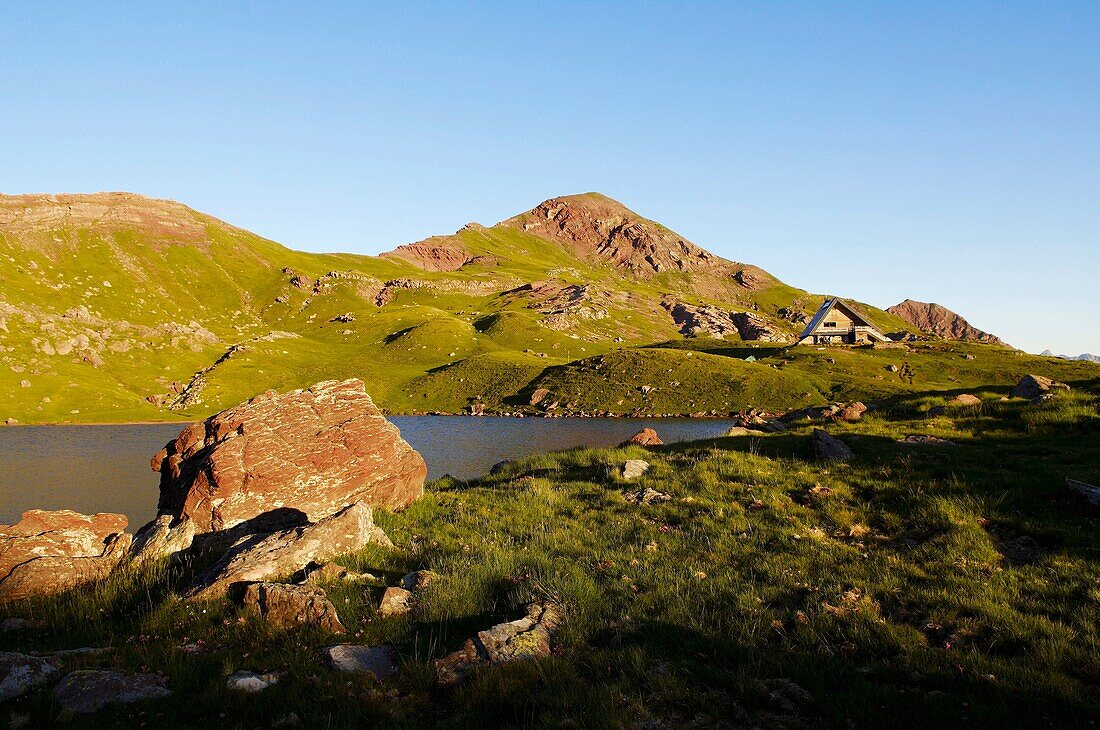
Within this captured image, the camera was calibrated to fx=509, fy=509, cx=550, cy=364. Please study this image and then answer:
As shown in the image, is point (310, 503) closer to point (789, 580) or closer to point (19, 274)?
point (789, 580)

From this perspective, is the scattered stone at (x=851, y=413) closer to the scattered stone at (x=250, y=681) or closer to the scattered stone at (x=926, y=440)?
the scattered stone at (x=926, y=440)

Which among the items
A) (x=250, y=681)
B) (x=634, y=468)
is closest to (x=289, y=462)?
(x=250, y=681)

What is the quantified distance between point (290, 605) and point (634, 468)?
541 inches

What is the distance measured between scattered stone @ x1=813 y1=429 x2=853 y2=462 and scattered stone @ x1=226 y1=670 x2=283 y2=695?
62.6 ft

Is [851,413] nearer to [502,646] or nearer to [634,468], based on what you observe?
[634,468]

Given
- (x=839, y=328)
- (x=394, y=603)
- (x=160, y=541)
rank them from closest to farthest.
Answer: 1. (x=394, y=603)
2. (x=160, y=541)
3. (x=839, y=328)

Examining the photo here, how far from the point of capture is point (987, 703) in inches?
276

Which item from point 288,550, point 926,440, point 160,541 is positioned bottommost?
point 160,541

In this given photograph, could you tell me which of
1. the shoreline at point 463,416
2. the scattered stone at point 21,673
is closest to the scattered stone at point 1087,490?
the scattered stone at point 21,673

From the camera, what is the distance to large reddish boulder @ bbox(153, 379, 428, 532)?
1809 centimetres

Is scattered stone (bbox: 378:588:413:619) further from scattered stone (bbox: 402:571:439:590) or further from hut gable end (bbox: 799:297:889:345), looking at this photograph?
hut gable end (bbox: 799:297:889:345)

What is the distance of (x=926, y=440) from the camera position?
21.1 m

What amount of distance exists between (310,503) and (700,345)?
17045cm

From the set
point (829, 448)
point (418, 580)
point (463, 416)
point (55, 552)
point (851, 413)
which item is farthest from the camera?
point (463, 416)
